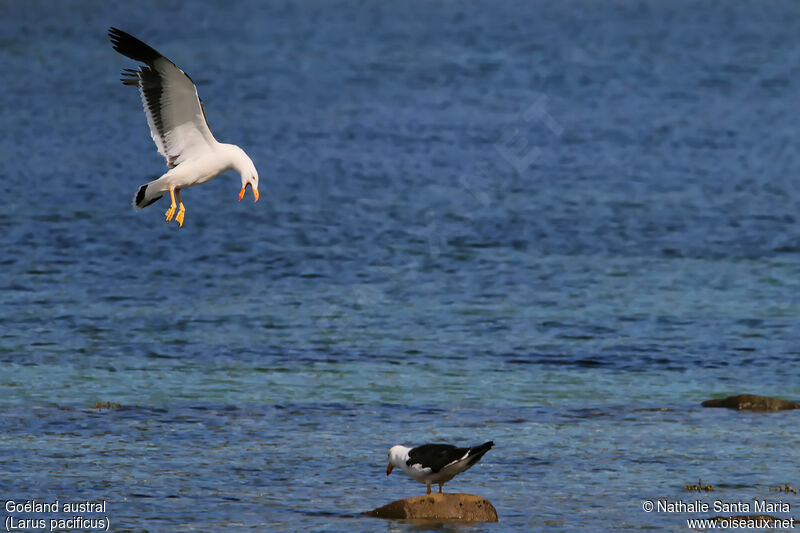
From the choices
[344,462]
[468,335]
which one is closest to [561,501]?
[344,462]

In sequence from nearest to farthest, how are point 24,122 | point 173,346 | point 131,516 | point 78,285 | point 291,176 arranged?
point 131,516
point 173,346
point 78,285
point 291,176
point 24,122

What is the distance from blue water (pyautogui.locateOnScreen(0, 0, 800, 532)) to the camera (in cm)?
2089

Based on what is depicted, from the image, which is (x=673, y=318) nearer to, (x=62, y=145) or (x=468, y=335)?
(x=468, y=335)

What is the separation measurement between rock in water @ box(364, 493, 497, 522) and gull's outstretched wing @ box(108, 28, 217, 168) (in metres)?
4.98

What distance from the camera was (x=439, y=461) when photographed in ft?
59.0

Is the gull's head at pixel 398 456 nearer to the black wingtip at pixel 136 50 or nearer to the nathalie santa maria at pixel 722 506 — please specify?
the nathalie santa maria at pixel 722 506

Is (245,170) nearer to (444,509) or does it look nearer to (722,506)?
(444,509)

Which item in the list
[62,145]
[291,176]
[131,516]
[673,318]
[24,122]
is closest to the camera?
[131,516]

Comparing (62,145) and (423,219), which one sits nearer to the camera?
(423,219)

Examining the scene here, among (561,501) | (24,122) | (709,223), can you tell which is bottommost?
(561,501)

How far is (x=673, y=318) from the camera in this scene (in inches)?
1253

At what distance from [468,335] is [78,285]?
9262mm

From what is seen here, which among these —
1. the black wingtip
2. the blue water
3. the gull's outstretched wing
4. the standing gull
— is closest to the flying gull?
the blue water

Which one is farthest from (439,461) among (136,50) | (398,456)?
(136,50)
